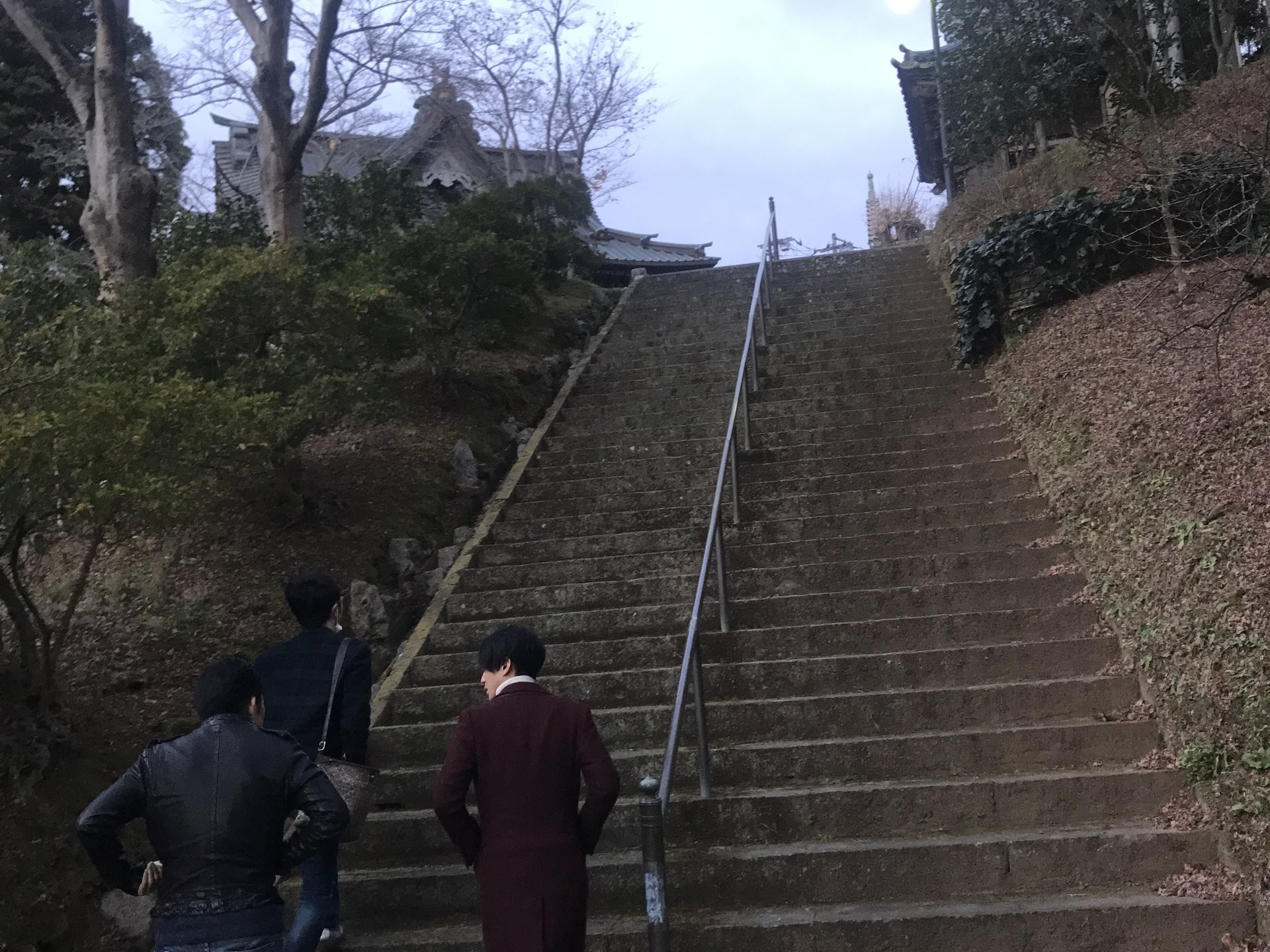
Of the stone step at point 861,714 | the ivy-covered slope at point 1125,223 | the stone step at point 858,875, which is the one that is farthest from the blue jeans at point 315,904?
the ivy-covered slope at point 1125,223

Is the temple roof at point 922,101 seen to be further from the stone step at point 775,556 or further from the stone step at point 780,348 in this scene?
the stone step at point 775,556

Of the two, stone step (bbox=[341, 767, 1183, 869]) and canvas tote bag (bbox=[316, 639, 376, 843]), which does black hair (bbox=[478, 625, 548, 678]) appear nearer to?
canvas tote bag (bbox=[316, 639, 376, 843])

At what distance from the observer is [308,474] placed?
8586 millimetres

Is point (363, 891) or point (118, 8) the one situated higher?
point (118, 8)

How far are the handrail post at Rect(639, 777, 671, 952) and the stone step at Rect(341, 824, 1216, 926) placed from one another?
948 millimetres

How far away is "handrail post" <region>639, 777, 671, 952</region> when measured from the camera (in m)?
3.36

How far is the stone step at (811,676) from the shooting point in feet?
17.1

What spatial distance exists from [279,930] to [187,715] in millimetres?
3366

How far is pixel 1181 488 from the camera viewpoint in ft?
17.3

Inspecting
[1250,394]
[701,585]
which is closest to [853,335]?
[1250,394]

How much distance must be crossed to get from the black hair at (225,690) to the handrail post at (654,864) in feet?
4.20

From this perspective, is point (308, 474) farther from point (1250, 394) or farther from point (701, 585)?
point (1250, 394)

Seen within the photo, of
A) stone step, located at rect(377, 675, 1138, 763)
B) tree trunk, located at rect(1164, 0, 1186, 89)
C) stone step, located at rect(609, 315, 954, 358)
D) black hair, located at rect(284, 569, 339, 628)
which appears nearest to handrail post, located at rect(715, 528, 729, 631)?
stone step, located at rect(377, 675, 1138, 763)

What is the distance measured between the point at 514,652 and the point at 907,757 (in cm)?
245
